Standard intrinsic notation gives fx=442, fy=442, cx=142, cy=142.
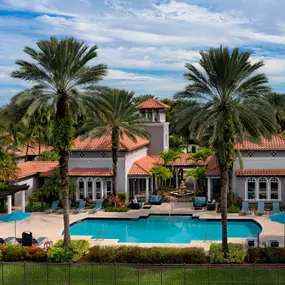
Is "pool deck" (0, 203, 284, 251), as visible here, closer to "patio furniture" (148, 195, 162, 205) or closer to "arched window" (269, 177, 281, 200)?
"patio furniture" (148, 195, 162, 205)

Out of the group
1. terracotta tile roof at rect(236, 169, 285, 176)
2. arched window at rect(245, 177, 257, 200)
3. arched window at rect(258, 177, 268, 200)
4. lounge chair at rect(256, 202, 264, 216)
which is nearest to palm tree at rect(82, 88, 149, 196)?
terracotta tile roof at rect(236, 169, 285, 176)

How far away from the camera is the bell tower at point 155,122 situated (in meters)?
50.5

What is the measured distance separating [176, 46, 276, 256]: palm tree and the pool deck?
637cm

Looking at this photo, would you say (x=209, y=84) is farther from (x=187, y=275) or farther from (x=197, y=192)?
(x=197, y=192)

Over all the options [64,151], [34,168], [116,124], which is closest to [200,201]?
[116,124]

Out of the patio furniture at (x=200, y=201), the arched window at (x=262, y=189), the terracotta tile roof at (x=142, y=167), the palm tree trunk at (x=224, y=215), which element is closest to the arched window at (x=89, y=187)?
the terracotta tile roof at (x=142, y=167)

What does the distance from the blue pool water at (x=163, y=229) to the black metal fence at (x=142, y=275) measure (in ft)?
25.4

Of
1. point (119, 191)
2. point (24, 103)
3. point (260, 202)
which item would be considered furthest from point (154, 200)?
point (24, 103)

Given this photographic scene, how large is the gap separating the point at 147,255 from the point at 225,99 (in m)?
8.75

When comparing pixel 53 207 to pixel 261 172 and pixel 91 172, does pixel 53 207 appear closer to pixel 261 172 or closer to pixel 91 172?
pixel 91 172

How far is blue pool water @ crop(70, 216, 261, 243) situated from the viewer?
29312 millimetres

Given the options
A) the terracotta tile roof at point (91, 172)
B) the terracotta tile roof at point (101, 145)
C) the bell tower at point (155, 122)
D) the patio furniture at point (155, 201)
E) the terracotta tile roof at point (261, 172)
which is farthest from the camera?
the bell tower at point (155, 122)

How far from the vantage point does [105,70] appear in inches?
966

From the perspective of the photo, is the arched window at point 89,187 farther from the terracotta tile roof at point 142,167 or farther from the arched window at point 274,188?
the arched window at point 274,188
